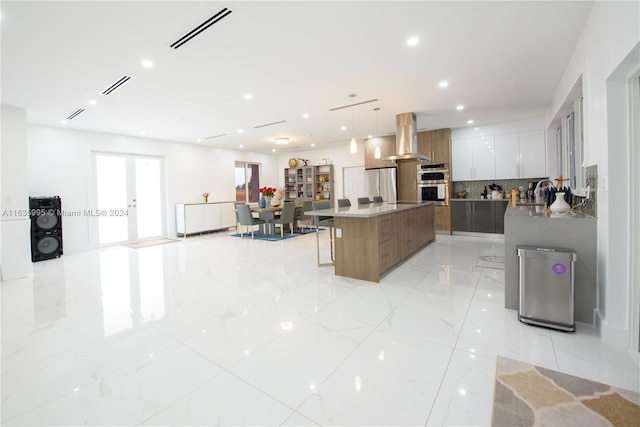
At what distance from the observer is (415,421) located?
1.41 meters

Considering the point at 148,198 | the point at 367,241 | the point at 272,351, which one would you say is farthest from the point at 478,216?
the point at 148,198

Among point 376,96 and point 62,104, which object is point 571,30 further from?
point 62,104

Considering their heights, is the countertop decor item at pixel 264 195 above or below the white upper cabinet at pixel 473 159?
below

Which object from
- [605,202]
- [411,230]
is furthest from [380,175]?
[605,202]

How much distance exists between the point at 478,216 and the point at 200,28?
6.66m

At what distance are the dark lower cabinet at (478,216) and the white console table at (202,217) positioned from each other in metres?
6.56

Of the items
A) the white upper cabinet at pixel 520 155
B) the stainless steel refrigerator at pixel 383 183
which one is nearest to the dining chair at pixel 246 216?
the stainless steel refrigerator at pixel 383 183

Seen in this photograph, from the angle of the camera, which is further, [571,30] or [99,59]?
[99,59]

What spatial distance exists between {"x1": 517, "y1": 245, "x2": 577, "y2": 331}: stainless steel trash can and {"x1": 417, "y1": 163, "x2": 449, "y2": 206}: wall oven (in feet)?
→ 15.9

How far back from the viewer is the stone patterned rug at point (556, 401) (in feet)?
4.61

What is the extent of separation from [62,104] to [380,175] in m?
6.71

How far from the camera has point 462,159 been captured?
708 centimetres

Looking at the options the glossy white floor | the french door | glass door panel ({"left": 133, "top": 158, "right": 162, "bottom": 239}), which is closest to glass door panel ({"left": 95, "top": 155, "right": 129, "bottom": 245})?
the french door

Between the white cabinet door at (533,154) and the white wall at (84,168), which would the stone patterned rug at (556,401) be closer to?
the white cabinet door at (533,154)
